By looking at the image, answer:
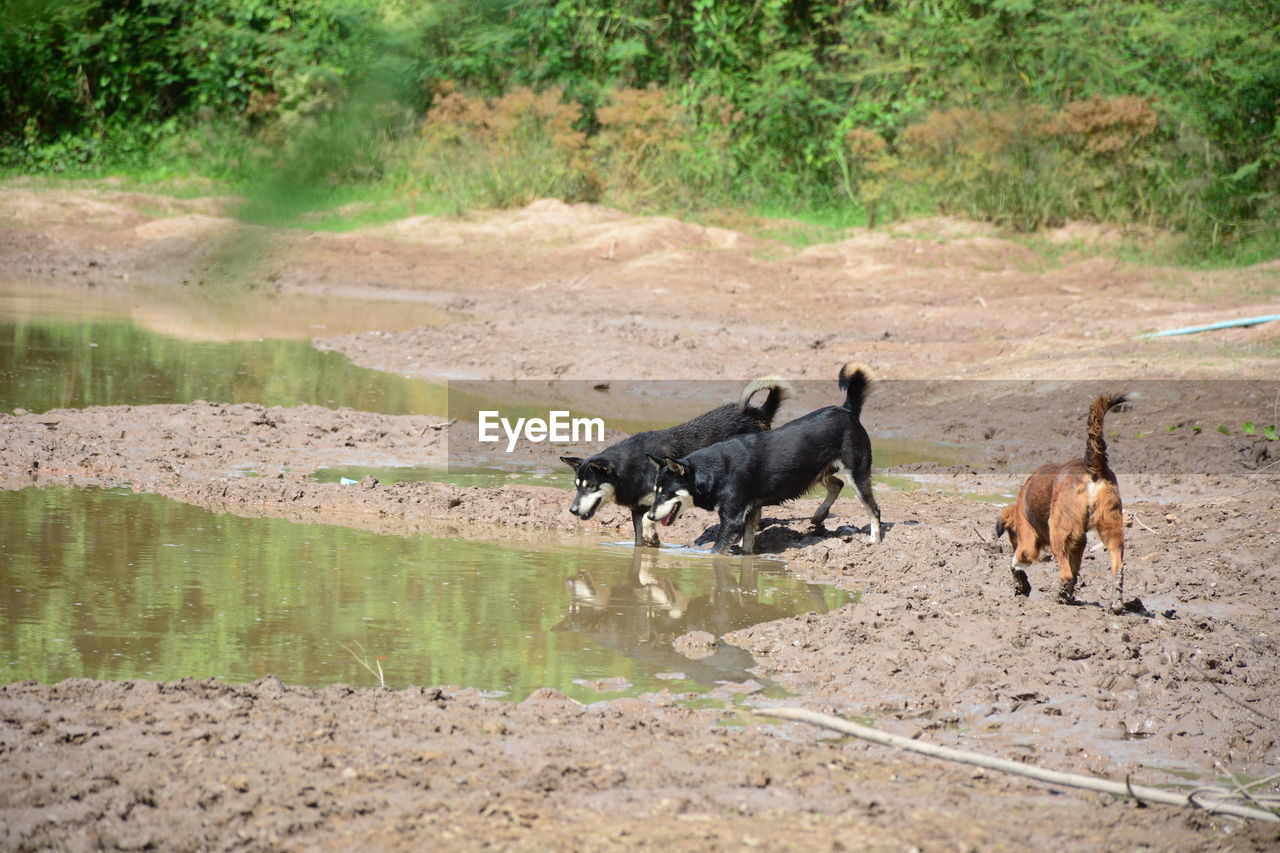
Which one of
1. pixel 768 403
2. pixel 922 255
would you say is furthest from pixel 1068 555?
pixel 922 255

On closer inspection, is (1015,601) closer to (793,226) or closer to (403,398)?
(403,398)

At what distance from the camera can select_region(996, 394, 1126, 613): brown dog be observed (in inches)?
251

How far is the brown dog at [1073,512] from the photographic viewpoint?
6.37m

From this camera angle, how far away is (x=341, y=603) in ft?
23.7

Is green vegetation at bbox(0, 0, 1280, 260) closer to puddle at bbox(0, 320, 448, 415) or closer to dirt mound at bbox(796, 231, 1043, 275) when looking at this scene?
dirt mound at bbox(796, 231, 1043, 275)

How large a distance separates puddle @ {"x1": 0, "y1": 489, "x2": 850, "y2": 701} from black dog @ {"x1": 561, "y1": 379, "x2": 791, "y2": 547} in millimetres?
361

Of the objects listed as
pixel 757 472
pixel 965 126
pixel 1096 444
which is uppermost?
pixel 965 126

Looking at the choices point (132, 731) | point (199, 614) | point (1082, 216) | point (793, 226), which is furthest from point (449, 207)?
point (132, 731)

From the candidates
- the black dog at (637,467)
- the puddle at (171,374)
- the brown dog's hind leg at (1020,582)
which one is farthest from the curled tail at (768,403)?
the puddle at (171,374)

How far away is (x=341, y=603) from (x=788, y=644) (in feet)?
8.10

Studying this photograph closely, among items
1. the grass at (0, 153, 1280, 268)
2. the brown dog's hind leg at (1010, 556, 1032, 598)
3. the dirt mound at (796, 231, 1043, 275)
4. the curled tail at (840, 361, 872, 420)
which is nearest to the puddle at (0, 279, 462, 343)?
the grass at (0, 153, 1280, 268)

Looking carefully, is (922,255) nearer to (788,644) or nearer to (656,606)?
(656,606)

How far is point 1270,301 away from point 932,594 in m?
14.0

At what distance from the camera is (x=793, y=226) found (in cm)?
2566
